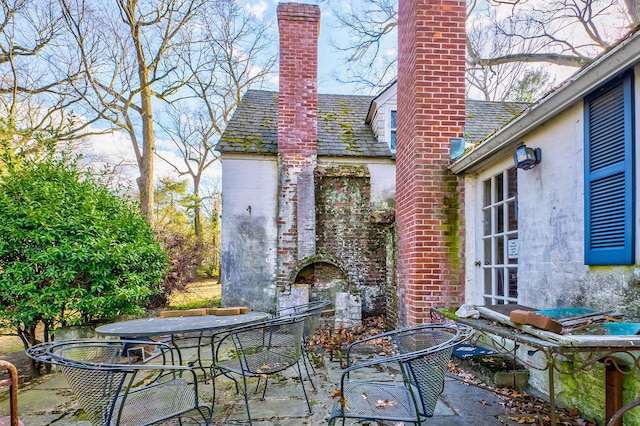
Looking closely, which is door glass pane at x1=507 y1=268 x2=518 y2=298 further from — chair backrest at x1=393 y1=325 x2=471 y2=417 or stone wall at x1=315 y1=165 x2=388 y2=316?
stone wall at x1=315 y1=165 x2=388 y2=316

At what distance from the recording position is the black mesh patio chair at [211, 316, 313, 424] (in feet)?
9.35

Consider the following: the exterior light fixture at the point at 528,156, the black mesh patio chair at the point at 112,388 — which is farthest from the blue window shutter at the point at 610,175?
the black mesh patio chair at the point at 112,388

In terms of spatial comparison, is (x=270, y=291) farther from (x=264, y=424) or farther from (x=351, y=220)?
(x=264, y=424)

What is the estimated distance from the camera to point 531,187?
332 cm

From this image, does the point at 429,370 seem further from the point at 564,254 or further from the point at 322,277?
the point at 322,277

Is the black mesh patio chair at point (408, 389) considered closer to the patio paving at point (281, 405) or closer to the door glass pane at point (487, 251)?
the patio paving at point (281, 405)

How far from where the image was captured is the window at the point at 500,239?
12.4 feet

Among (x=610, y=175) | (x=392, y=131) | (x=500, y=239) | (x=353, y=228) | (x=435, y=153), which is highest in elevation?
(x=392, y=131)

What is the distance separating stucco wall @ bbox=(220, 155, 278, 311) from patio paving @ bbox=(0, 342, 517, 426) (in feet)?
12.4

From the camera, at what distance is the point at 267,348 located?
334 centimetres

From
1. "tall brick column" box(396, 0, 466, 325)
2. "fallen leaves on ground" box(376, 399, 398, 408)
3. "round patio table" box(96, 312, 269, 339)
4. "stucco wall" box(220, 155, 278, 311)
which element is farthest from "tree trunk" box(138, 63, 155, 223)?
"fallen leaves on ground" box(376, 399, 398, 408)

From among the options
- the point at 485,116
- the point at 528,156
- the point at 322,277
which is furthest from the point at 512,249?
the point at 485,116

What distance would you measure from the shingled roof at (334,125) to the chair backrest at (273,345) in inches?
203

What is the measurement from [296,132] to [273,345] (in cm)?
535
